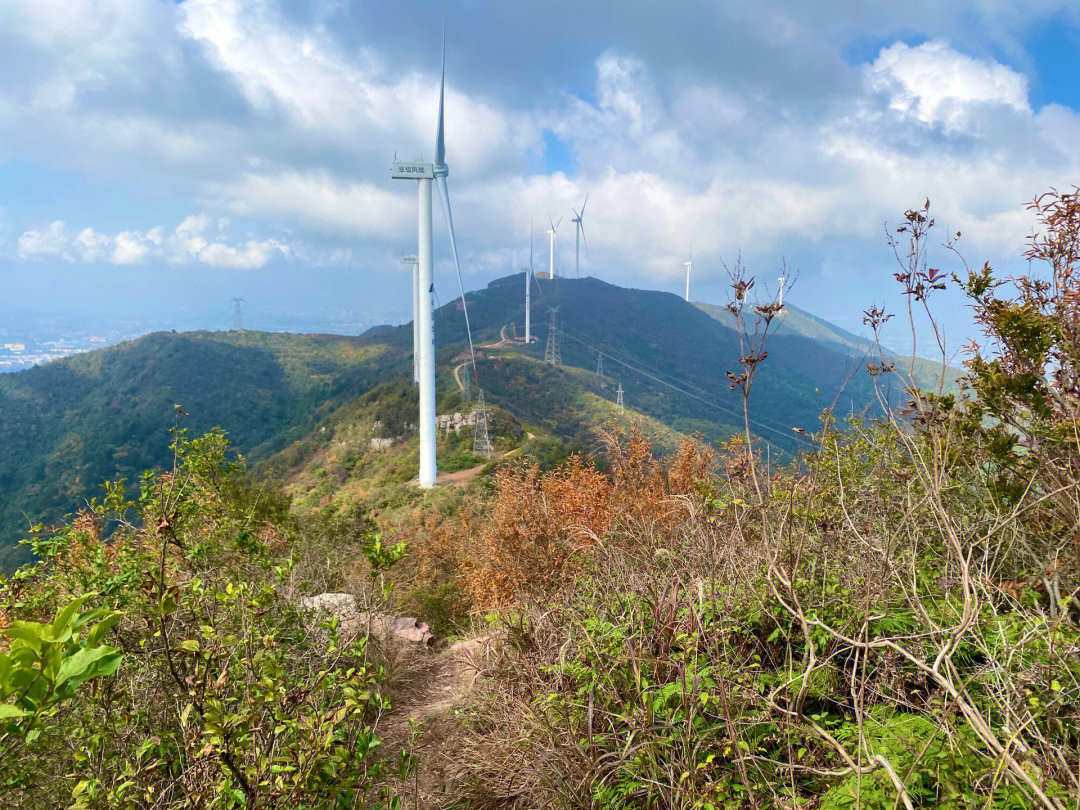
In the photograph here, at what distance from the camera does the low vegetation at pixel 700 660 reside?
9.47 feet

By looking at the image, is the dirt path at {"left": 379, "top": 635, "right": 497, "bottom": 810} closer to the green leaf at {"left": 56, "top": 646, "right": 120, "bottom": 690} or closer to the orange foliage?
the orange foliage

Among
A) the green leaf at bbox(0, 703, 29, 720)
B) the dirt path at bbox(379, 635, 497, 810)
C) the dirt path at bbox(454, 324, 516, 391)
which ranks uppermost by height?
the green leaf at bbox(0, 703, 29, 720)

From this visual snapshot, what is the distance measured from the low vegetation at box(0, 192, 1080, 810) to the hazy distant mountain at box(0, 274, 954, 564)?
4531 centimetres

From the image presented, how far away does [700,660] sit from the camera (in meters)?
4.57

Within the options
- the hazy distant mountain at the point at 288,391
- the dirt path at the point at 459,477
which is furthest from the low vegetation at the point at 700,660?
the hazy distant mountain at the point at 288,391

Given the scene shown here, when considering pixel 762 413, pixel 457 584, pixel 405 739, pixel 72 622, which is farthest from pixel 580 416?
pixel 72 622

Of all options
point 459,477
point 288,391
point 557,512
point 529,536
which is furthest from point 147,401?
point 529,536

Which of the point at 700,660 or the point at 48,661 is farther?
the point at 700,660

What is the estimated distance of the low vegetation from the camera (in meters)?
2.89

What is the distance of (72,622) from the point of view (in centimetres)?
176

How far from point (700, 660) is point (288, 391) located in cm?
10149

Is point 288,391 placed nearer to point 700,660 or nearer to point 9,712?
point 700,660

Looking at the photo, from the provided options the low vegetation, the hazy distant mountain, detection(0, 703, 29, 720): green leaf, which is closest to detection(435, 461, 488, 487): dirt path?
the hazy distant mountain

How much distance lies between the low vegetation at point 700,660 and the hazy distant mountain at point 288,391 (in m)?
45.3
